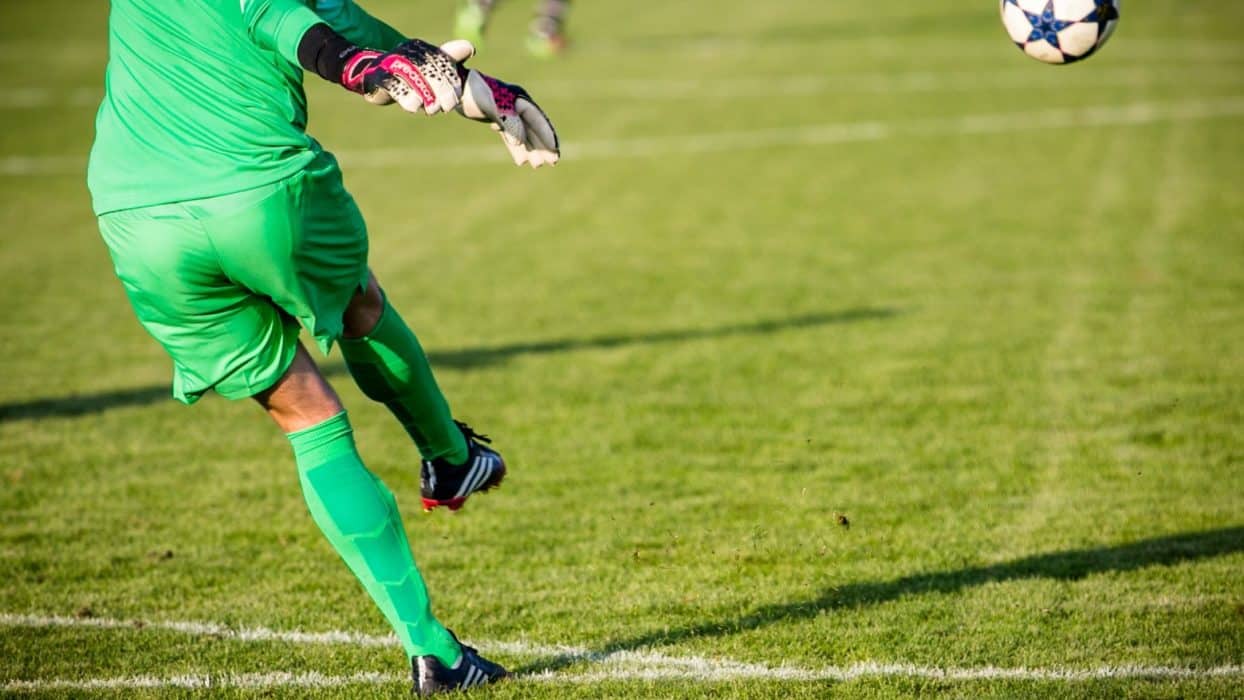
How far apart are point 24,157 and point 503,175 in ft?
16.8

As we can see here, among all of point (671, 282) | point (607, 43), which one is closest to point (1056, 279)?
point (671, 282)

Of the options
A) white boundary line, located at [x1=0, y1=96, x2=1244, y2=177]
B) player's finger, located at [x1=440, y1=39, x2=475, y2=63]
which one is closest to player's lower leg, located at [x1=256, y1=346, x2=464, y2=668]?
player's finger, located at [x1=440, y1=39, x2=475, y2=63]

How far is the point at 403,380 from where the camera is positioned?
4383 millimetres

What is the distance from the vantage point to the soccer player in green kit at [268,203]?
11.7 ft

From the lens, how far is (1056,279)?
31.5 feet

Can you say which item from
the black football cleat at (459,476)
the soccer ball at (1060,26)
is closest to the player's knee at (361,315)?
the black football cleat at (459,476)

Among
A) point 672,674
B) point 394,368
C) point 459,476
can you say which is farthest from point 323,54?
point 672,674

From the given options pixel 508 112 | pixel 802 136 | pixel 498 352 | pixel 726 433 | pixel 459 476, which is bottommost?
pixel 802 136

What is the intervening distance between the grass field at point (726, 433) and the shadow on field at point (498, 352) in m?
0.04

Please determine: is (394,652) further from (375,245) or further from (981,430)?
(375,245)

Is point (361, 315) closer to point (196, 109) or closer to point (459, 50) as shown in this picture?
point (196, 109)

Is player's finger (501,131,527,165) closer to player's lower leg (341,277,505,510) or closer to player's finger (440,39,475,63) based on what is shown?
player's finger (440,39,475,63)

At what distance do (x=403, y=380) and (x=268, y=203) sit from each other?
0.88m

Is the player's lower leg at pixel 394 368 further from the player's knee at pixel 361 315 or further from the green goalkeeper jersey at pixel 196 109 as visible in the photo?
the green goalkeeper jersey at pixel 196 109
